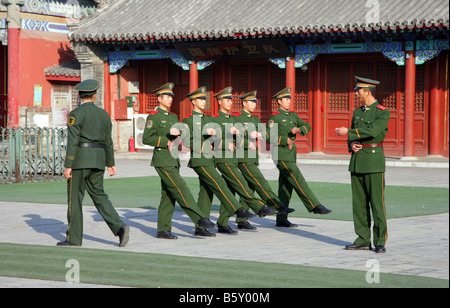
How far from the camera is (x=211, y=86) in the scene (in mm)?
23156

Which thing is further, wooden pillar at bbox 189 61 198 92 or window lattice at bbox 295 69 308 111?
wooden pillar at bbox 189 61 198 92

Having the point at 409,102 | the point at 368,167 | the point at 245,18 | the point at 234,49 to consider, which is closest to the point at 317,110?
the point at 234,49

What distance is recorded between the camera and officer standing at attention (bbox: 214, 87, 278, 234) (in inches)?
364

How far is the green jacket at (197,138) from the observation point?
899 centimetres

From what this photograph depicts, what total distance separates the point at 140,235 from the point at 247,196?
130 cm

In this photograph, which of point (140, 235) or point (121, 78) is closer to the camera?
point (140, 235)

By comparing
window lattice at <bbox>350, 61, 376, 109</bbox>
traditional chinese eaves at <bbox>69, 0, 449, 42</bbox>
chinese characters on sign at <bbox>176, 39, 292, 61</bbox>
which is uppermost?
traditional chinese eaves at <bbox>69, 0, 449, 42</bbox>

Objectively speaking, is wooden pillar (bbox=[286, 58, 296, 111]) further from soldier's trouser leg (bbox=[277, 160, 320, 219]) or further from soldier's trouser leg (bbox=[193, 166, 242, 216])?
soldier's trouser leg (bbox=[193, 166, 242, 216])

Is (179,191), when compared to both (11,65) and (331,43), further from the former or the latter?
(11,65)

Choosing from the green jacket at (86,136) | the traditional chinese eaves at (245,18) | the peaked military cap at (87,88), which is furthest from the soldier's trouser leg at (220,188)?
the traditional chinese eaves at (245,18)

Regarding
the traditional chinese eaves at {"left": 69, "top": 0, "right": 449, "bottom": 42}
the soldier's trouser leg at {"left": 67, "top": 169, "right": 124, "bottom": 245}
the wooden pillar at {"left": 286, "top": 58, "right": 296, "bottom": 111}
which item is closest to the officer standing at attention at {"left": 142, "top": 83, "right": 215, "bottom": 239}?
the soldier's trouser leg at {"left": 67, "top": 169, "right": 124, "bottom": 245}

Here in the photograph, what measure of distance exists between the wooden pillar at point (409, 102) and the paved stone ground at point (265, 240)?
9080 mm

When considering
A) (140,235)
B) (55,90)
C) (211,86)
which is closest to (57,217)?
(140,235)

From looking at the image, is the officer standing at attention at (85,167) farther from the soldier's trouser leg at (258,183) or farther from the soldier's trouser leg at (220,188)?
the soldier's trouser leg at (258,183)
